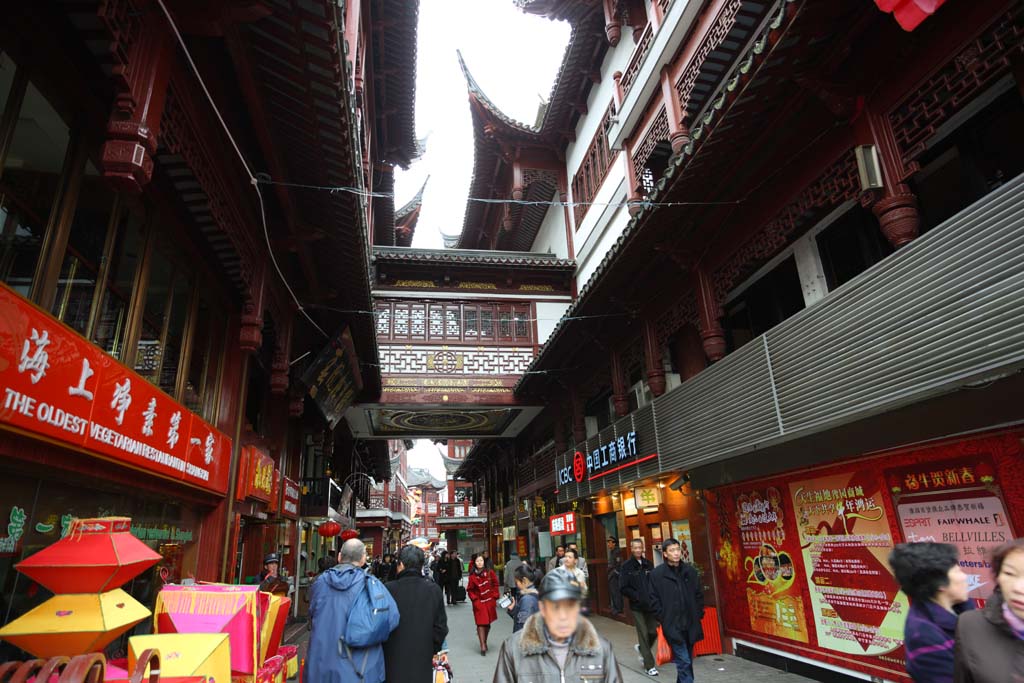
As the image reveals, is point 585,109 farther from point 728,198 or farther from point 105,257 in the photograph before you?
point 105,257

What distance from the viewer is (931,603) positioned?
8.34ft

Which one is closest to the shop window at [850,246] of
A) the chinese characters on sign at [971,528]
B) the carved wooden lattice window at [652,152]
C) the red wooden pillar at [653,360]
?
the chinese characters on sign at [971,528]

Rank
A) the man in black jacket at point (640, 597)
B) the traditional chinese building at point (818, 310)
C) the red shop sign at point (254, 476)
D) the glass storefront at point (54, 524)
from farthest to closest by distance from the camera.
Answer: the red shop sign at point (254, 476) → the man in black jacket at point (640, 597) → the traditional chinese building at point (818, 310) → the glass storefront at point (54, 524)

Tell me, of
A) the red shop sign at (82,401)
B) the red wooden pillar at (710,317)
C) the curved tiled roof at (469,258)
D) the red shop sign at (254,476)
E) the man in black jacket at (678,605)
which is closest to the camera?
the red shop sign at (82,401)

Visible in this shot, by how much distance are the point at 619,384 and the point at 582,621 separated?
8639 mm

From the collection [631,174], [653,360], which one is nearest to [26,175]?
[653,360]

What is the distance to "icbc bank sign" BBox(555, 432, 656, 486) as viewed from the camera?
9609mm

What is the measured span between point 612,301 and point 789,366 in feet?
13.4

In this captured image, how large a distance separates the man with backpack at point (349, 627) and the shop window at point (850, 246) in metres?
5.77

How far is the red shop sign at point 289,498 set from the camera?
10.8 metres

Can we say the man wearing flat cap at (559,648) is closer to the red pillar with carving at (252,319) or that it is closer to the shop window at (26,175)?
the shop window at (26,175)

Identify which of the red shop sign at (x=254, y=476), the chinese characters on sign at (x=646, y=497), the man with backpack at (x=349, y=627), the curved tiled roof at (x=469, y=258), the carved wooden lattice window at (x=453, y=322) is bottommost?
the man with backpack at (x=349, y=627)

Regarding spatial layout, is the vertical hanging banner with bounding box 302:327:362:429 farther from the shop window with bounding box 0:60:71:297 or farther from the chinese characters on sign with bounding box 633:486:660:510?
the chinese characters on sign with bounding box 633:486:660:510

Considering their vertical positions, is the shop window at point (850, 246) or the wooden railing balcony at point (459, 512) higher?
the shop window at point (850, 246)
